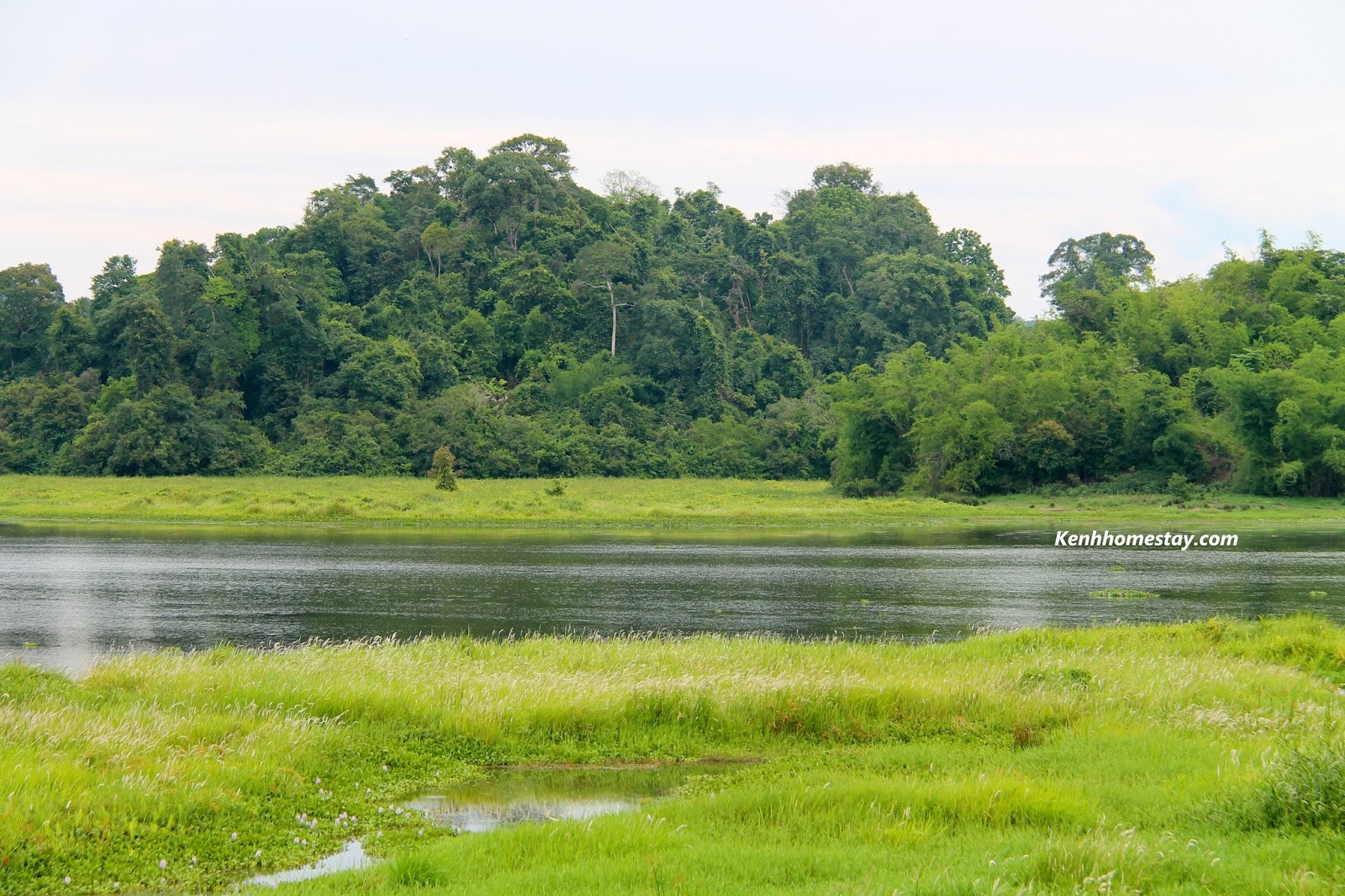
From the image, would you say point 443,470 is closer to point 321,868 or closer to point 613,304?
point 613,304

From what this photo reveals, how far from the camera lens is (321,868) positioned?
10.4 meters

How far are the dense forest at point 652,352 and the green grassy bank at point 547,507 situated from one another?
4669 millimetres

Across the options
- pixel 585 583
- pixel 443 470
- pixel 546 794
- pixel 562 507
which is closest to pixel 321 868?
pixel 546 794

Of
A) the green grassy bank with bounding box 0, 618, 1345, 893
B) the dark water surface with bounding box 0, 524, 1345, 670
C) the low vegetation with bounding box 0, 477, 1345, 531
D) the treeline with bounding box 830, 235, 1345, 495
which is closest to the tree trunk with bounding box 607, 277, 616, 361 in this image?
the treeline with bounding box 830, 235, 1345, 495

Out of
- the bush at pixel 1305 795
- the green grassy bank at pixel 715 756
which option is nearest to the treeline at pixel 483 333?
the green grassy bank at pixel 715 756

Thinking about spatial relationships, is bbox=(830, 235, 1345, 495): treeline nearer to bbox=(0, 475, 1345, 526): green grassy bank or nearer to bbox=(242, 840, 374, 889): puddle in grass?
bbox=(0, 475, 1345, 526): green grassy bank

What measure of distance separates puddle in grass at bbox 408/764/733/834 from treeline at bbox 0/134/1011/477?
7888 centimetres

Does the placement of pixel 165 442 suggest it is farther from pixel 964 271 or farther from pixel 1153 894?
pixel 1153 894

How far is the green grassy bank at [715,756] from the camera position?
9.19m

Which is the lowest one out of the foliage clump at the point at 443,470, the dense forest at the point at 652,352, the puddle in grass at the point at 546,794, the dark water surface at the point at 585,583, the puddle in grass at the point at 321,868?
the dark water surface at the point at 585,583

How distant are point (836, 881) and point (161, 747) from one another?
306 inches

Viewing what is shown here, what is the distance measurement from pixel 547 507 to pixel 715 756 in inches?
2040

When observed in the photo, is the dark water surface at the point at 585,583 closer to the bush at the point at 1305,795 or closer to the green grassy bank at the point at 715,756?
the green grassy bank at the point at 715,756

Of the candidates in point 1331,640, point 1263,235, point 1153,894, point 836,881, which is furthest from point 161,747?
point 1263,235
